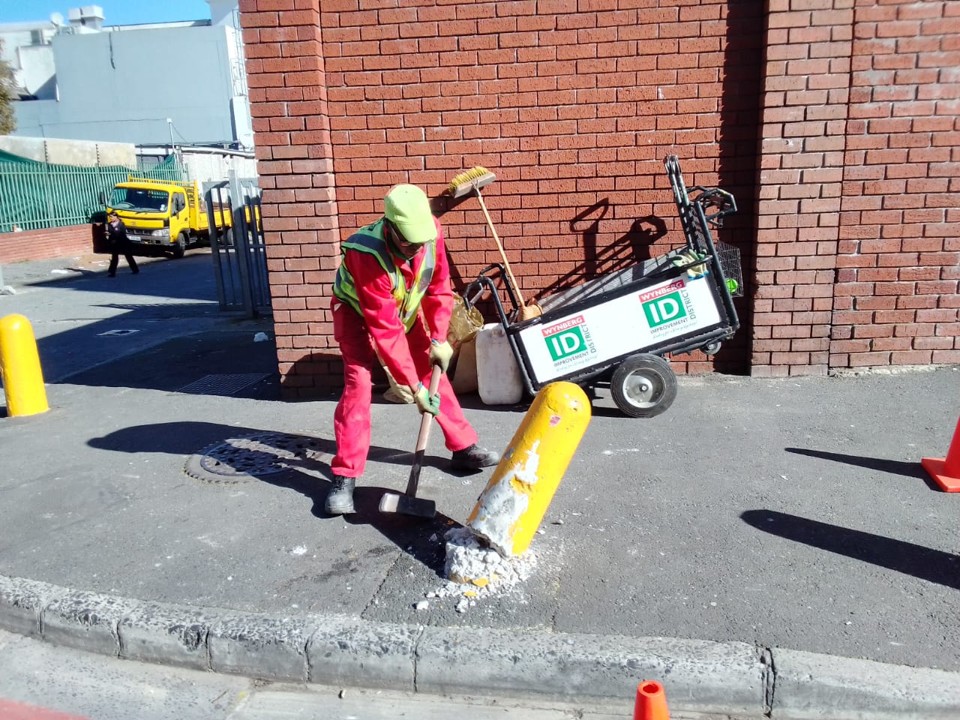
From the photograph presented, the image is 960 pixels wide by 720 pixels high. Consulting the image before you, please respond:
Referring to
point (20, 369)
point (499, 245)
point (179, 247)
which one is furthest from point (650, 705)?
point (179, 247)

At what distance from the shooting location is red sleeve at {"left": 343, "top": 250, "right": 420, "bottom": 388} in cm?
387

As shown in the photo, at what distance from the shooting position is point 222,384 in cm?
716

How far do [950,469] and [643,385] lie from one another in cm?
195

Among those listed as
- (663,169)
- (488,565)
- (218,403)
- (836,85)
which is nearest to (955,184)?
(836,85)

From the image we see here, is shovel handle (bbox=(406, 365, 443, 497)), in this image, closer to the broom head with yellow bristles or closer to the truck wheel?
the broom head with yellow bristles

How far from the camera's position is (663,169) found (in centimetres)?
611

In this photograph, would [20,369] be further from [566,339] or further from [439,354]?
[566,339]

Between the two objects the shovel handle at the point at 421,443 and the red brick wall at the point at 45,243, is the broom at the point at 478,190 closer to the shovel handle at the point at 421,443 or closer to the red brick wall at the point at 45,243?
the shovel handle at the point at 421,443

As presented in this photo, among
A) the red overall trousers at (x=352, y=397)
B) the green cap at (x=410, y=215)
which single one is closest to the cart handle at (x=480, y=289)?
the red overall trousers at (x=352, y=397)

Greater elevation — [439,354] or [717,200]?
[717,200]

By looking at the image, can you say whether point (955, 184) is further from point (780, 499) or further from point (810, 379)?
point (780, 499)

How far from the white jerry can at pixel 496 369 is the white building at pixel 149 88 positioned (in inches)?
1643

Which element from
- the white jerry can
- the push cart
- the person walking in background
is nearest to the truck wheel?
the person walking in background

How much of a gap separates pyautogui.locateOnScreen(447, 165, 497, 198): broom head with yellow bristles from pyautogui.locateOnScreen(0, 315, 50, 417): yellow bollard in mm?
3682
